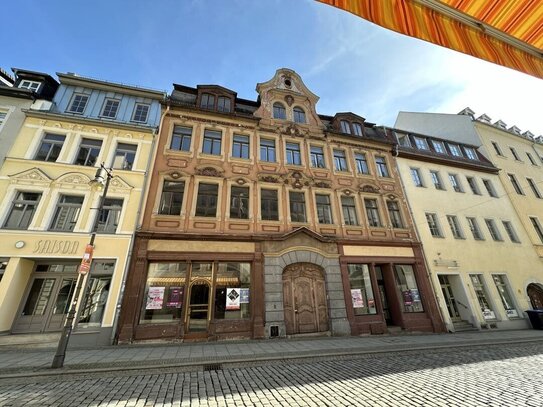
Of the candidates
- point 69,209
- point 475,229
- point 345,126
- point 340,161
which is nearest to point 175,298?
point 69,209

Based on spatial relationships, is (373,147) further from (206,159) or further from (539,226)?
(539,226)

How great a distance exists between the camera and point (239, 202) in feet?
44.1

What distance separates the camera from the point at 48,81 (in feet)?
45.1

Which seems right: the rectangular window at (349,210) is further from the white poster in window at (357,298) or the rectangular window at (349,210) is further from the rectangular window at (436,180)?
the rectangular window at (436,180)

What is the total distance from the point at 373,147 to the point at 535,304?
14963 millimetres

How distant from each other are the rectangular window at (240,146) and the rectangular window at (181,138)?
263 centimetres

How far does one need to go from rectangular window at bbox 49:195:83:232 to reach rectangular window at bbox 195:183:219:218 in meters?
5.46

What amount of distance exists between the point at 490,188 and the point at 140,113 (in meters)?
26.5

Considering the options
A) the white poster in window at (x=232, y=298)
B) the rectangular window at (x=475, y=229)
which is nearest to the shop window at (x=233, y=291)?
the white poster in window at (x=232, y=298)

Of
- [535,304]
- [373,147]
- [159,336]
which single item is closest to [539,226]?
[535,304]

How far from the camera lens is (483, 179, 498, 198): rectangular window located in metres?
19.4

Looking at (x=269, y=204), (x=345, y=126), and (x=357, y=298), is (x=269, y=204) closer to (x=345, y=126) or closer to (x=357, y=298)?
(x=357, y=298)

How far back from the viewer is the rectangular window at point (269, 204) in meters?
13.6

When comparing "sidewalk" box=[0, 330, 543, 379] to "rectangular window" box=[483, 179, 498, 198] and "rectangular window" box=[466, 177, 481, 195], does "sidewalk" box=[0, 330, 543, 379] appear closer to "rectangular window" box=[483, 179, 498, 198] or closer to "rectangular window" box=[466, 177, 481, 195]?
"rectangular window" box=[466, 177, 481, 195]
